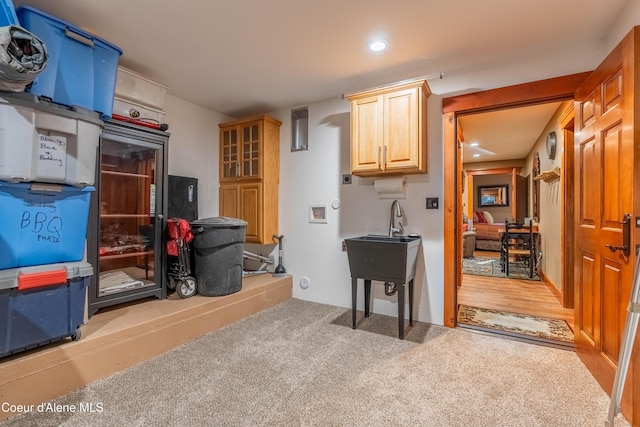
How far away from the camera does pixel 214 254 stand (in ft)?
9.27

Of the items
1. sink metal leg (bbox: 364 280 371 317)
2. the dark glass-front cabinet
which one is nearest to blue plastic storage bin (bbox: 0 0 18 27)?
the dark glass-front cabinet

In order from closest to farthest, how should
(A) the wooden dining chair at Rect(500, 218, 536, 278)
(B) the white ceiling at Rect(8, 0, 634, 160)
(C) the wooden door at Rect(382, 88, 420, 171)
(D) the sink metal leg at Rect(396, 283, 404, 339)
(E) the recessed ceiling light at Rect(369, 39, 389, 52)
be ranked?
1. (B) the white ceiling at Rect(8, 0, 634, 160)
2. (E) the recessed ceiling light at Rect(369, 39, 389, 52)
3. (D) the sink metal leg at Rect(396, 283, 404, 339)
4. (C) the wooden door at Rect(382, 88, 420, 171)
5. (A) the wooden dining chair at Rect(500, 218, 536, 278)

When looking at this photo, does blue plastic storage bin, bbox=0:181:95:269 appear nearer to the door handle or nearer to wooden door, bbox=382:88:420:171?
wooden door, bbox=382:88:420:171

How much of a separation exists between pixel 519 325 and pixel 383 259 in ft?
5.14

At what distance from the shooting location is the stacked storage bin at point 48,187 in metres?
1.53

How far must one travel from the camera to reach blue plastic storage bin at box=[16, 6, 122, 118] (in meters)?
1.68

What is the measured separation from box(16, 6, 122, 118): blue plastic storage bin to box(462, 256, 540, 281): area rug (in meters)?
A: 5.57

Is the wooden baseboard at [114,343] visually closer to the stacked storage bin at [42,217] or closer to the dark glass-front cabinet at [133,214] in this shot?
the stacked storage bin at [42,217]

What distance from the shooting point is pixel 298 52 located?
2.45 meters

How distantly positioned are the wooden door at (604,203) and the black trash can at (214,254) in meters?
2.74

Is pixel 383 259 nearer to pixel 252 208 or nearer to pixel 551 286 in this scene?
pixel 252 208

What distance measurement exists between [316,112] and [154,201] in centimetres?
198

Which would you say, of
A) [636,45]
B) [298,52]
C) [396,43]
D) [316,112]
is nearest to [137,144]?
[298,52]

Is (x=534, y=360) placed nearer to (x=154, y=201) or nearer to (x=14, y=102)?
(x=154, y=201)
